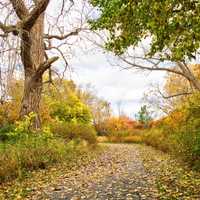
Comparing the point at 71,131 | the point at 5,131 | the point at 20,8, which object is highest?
the point at 20,8

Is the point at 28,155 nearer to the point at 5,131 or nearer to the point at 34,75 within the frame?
the point at 5,131

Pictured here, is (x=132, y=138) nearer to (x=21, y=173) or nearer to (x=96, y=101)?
(x=96, y=101)

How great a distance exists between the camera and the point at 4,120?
72.2 ft

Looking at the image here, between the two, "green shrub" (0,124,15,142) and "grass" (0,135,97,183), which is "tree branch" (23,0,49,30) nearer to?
"grass" (0,135,97,183)

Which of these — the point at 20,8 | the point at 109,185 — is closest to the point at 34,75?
the point at 20,8

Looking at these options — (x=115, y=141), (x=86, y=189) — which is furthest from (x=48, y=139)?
(x=115, y=141)

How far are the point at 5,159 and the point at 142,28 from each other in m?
5.69

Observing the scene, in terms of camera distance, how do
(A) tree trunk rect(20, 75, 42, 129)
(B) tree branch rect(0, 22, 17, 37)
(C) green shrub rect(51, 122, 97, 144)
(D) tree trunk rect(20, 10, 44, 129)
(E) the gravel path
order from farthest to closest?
(C) green shrub rect(51, 122, 97, 144) → (A) tree trunk rect(20, 75, 42, 129) → (D) tree trunk rect(20, 10, 44, 129) → (B) tree branch rect(0, 22, 17, 37) → (E) the gravel path

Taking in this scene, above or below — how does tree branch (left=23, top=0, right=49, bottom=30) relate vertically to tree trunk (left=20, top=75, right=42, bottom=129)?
above

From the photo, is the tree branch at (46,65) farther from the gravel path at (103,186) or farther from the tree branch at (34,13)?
the gravel path at (103,186)

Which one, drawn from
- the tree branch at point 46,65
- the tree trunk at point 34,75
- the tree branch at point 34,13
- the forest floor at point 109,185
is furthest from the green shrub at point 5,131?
the tree branch at point 34,13

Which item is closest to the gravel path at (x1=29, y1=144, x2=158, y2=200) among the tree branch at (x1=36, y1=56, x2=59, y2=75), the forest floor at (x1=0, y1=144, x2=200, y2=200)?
the forest floor at (x1=0, y1=144, x2=200, y2=200)

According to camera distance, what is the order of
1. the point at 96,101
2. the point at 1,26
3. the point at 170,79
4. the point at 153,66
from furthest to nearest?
the point at 96,101, the point at 170,79, the point at 153,66, the point at 1,26

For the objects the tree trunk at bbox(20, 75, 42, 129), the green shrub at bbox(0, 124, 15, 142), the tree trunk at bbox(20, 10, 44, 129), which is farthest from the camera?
the tree trunk at bbox(20, 75, 42, 129)
